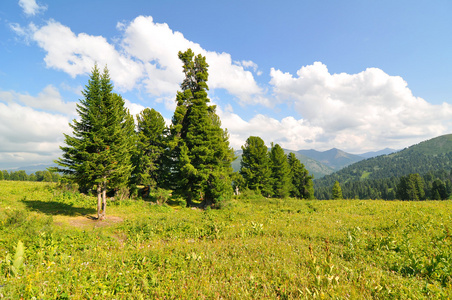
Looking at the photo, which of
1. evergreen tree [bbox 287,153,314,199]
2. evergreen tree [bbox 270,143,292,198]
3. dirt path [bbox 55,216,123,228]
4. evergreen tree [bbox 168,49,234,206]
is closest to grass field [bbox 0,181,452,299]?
dirt path [bbox 55,216,123,228]

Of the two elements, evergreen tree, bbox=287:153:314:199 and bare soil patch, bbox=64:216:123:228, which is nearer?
bare soil patch, bbox=64:216:123:228

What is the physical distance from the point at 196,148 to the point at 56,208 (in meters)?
15.0

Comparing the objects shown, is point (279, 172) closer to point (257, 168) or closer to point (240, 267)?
point (257, 168)

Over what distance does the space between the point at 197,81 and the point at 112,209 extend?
19636mm

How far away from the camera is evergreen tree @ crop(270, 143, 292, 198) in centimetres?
3928

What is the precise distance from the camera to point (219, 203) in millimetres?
22578

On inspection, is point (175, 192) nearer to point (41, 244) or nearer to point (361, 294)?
point (41, 244)

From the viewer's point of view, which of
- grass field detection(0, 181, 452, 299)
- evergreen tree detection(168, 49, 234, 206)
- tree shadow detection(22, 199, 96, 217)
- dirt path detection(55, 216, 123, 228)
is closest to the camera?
grass field detection(0, 181, 452, 299)

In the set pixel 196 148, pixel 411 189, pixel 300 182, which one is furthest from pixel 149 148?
pixel 411 189

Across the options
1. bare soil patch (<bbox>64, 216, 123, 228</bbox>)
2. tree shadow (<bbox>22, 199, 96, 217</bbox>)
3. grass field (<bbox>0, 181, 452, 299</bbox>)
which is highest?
grass field (<bbox>0, 181, 452, 299</bbox>)

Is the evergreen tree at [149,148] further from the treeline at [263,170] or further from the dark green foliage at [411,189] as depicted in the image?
the dark green foliage at [411,189]

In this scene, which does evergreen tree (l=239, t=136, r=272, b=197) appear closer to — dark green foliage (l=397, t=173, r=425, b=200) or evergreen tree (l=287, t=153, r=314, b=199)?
evergreen tree (l=287, t=153, r=314, b=199)

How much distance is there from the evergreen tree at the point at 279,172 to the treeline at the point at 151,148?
14.6m

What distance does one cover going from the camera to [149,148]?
25812mm
